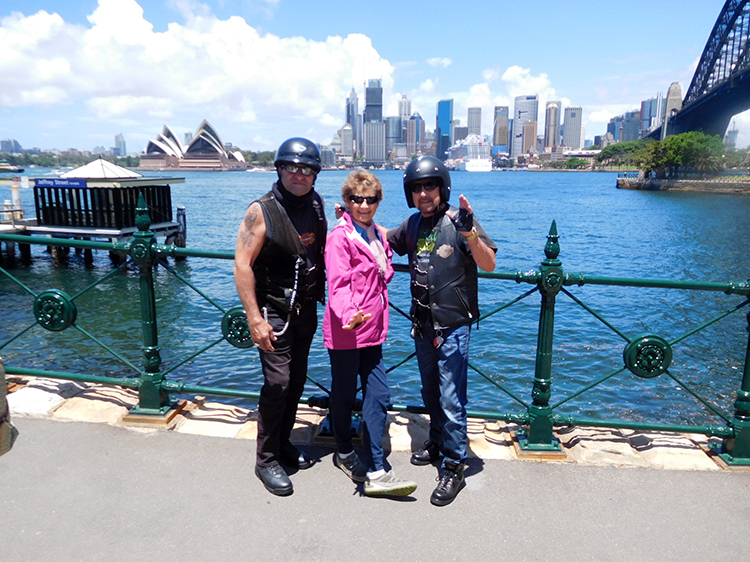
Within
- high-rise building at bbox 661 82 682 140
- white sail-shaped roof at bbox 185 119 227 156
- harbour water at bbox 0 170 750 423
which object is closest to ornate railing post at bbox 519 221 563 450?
harbour water at bbox 0 170 750 423

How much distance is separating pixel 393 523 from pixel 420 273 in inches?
59.3

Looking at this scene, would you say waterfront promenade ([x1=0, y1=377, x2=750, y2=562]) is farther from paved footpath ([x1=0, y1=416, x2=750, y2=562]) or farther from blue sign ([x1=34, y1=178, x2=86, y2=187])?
blue sign ([x1=34, y1=178, x2=86, y2=187])

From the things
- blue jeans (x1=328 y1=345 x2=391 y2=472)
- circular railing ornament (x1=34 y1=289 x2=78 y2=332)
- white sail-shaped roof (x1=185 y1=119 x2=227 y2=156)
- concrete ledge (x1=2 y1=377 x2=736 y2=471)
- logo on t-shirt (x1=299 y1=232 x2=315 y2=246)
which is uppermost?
white sail-shaped roof (x1=185 y1=119 x2=227 y2=156)

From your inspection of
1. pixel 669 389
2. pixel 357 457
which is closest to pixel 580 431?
pixel 357 457

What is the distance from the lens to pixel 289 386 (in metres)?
3.54

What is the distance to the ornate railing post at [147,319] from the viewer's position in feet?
13.6

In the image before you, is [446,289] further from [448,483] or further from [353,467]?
[353,467]

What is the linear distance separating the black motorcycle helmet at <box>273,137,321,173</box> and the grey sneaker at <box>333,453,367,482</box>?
6.22 ft

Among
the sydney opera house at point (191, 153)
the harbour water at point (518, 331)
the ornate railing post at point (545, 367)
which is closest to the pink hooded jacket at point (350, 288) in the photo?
the ornate railing post at point (545, 367)

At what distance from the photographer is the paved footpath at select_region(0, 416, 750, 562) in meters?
2.81

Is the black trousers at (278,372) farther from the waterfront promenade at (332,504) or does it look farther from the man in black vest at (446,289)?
the man in black vest at (446,289)

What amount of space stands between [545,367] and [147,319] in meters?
3.02

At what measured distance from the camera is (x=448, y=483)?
332cm

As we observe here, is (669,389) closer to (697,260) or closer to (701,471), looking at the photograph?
(701,471)
